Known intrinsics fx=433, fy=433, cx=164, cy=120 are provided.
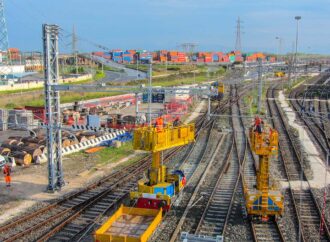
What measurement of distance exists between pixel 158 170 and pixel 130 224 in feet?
7.47

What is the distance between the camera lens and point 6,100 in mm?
41438

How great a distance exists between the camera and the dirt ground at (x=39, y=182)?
14430 millimetres

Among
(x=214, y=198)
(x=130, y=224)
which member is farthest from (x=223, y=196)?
(x=130, y=224)

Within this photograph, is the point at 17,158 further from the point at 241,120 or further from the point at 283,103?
the point at 283,103

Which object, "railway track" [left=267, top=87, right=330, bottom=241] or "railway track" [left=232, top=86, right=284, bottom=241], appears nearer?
"railway track" [left=232, top=86, right=284, bottom=241]

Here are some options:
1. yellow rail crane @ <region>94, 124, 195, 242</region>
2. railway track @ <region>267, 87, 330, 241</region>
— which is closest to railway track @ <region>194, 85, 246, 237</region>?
yellow rail crane @ <region>94, 124, 195, 242</region>

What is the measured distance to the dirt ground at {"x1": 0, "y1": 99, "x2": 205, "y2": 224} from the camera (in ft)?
47.3

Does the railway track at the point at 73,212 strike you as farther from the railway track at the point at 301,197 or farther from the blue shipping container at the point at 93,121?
the blue shipping container at the point at 93,121

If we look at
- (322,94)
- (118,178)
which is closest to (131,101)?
(322,94)

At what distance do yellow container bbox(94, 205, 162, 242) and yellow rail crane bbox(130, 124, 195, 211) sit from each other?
24.8 inches

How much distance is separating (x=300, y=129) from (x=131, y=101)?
19.5 meters

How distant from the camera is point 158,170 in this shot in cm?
1377

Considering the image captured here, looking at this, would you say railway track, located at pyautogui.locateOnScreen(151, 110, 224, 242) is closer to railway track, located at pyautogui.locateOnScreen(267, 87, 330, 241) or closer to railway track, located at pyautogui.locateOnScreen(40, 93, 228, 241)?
railway track, located at pyautogui.locateOnScreen(40, 93, 228, 241)

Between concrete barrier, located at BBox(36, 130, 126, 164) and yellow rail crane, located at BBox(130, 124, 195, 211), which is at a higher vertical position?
yellow rail crane, located at BBox(130, 124, 195, 211)
